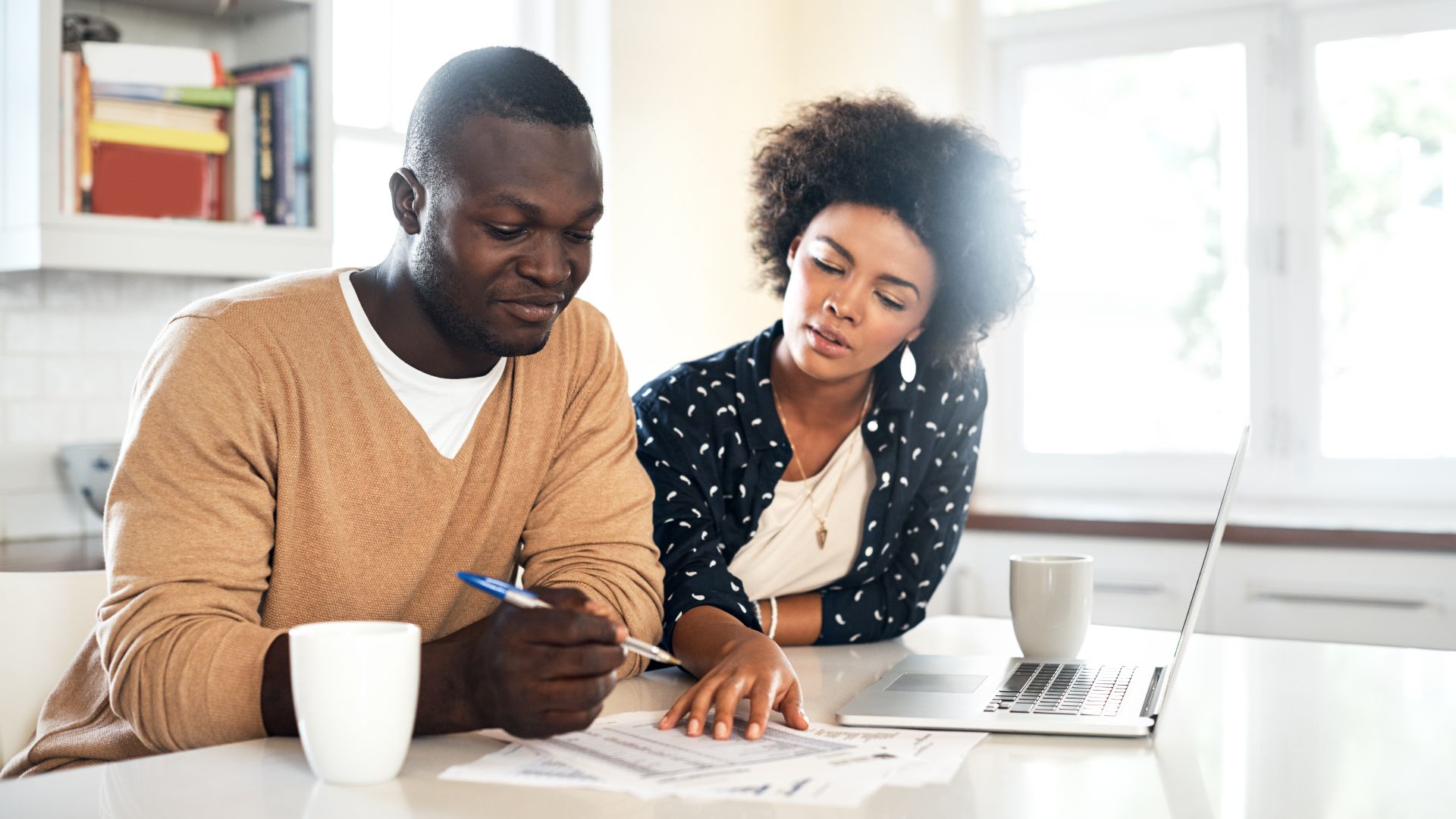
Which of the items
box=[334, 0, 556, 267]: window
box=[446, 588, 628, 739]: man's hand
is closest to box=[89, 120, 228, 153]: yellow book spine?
box=[334, 0, 556, 267]: window

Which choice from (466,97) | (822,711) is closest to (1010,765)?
(822,711)

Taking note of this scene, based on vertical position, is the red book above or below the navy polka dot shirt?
above

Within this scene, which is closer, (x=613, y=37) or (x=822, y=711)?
(x=822, y=711)

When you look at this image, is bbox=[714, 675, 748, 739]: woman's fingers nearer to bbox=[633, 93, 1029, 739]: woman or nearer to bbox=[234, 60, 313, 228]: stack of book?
bbox=[633, 93, 1029, 739]: woman

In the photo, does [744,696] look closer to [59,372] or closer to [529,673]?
[529,673]

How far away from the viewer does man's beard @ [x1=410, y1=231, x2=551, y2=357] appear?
1241 mm

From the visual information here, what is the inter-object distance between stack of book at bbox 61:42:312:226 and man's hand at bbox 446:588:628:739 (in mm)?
1646

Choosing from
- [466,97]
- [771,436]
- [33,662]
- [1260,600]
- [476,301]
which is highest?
[466,97]

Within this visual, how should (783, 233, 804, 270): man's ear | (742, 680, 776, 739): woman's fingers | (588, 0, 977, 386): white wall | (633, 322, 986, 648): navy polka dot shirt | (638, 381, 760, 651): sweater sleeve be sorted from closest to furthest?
(742, 680, 776, 739): woman's fingers → (638, 381, 760, 651): sweater sleeve → (633, 322, 986, 648): navy polka dot shirt → (783, 233, 804, 270): man's ear → (588, 0, 977, 386): white wall

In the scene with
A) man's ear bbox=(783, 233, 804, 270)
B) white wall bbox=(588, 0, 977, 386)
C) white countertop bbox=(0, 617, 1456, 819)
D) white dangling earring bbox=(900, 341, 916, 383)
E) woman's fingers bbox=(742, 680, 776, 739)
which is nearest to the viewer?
white countertop bbox=(0, 617, 1456, 819)

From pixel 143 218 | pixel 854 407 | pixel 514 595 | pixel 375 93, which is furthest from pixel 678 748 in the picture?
pixel 375 93

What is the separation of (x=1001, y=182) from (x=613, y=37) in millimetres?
1577

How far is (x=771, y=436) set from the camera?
171cm

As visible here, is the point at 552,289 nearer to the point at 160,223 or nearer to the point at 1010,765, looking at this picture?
the point at 1010,765
